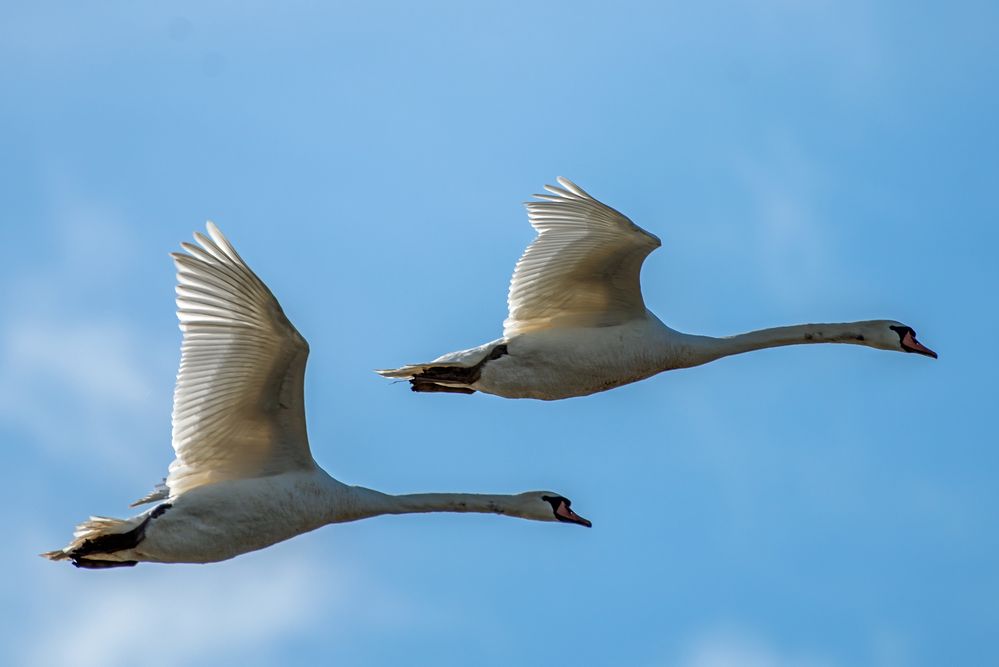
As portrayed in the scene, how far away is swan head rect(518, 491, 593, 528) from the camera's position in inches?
778

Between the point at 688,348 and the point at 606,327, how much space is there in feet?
2.86

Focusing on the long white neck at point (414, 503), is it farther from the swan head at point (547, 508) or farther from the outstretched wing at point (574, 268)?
the outstretched wing at point (574, 268)

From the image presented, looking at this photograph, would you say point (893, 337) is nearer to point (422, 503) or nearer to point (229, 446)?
point (422, 503)

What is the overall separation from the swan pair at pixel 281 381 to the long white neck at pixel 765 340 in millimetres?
36

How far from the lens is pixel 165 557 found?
18.3 meters

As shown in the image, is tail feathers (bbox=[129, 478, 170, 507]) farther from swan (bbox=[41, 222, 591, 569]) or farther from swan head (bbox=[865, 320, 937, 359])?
swan head (bbox=[865, 320, 937, 359])

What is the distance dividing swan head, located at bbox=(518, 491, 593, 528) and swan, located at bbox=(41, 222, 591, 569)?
5.10 ft

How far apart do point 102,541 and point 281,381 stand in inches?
88.9

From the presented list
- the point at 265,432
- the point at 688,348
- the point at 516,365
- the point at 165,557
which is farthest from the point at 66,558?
the point at 688,348

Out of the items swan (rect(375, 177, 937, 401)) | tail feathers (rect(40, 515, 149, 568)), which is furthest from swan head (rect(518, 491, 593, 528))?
tail feathers (rect(40, 515, 149, 568))

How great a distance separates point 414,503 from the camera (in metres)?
19.2

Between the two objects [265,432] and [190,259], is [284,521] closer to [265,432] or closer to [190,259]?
[265,432]

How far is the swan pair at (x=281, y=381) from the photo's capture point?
18.1m

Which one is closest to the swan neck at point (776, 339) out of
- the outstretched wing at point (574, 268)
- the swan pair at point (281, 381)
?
the swan pair at point (281, 381)
